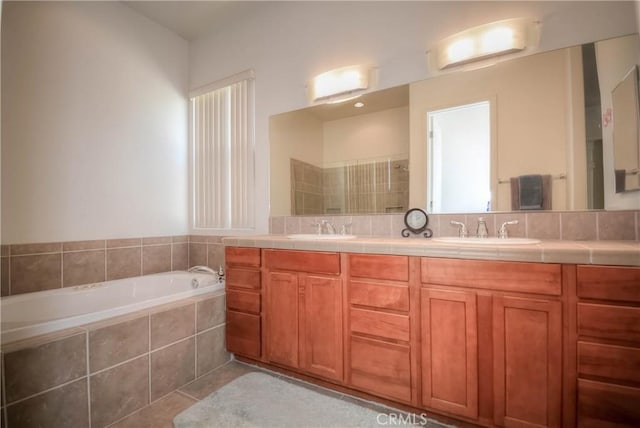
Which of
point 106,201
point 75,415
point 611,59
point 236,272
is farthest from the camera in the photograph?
point 106,201

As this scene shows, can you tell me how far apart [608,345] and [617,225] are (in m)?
0.69

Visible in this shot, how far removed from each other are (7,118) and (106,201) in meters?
0.76

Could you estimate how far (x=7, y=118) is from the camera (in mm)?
1857

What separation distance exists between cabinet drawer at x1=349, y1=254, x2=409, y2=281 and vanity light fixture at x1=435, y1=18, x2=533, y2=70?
1276mm

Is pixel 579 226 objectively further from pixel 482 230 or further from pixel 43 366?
pixel 43 366

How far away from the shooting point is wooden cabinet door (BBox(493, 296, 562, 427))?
114 cm

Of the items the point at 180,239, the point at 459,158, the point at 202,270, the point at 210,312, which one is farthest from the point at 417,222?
the point at 180,239

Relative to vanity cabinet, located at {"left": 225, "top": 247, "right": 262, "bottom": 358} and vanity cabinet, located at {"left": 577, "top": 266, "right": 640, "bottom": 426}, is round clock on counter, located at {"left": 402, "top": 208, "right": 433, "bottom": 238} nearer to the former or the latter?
vanity cabinet, located at {"left": 577, "top": 266, "right": 640, "bottom": 426}

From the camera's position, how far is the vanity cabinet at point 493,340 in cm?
116

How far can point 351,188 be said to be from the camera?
7.12 feet

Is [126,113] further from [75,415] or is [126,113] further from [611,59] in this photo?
[611,59]

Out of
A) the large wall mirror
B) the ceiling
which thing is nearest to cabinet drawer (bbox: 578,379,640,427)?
the large wall mirror

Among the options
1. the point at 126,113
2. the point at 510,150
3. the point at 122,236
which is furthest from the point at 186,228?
the point at 510,150

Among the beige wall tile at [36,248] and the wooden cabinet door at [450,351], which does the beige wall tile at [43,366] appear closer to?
the beige wall tile at [36,248]
